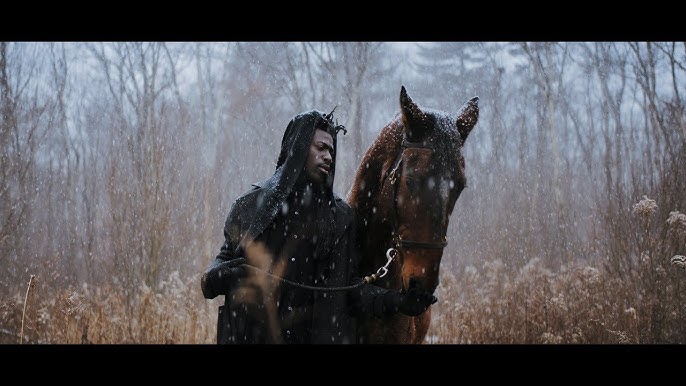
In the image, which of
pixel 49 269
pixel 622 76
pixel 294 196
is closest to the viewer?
pixel 294 196

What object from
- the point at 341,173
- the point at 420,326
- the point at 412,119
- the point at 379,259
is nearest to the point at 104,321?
the point at 420,326

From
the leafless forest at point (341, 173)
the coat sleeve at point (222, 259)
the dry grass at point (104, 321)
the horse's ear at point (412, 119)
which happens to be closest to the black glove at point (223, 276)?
the coat sleeve at point (222, 259)

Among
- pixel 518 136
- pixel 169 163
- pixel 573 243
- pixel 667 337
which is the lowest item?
pixel 667 337

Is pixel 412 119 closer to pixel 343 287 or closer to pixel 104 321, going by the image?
pixel 343 287

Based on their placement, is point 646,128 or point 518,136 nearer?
point 646,128

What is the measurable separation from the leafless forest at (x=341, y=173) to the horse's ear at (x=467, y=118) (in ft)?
10.7

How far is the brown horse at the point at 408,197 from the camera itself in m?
2.00

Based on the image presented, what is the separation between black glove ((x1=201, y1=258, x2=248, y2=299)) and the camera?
2164 millimetres

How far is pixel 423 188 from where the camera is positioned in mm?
2023

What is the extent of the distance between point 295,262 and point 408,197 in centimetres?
54

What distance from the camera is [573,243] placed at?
7.90 m

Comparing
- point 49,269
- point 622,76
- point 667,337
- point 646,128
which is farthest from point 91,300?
point 622,76

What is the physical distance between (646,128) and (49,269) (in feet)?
23.9

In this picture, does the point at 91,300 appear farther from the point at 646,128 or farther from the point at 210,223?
the point at 646,128
